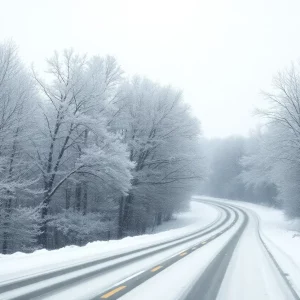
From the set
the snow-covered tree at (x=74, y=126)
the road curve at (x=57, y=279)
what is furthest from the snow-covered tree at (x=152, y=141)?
the road curve at (x=57, y=279)

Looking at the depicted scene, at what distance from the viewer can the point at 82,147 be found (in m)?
21.5

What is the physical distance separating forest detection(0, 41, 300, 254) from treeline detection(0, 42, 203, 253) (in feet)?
0.24

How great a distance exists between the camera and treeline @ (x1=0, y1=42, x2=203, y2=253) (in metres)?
17.0

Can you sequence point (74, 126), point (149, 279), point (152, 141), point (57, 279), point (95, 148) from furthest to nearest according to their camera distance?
point (152, 141)
point (74, 126)
point (95, 148)
point (149, 279)
point (57, 279)

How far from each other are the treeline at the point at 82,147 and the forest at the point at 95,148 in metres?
0.07

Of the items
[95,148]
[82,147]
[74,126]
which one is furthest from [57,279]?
[82,147]

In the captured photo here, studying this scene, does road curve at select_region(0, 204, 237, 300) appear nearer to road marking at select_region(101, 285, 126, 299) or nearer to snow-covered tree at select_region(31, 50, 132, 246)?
road marking at select_region(101, 285, 126, 299)

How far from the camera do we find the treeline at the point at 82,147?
16953 mm

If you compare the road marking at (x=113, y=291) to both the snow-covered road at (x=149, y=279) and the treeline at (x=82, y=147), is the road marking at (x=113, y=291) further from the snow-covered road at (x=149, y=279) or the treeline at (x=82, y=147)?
the treeline at (x=82, y=147)

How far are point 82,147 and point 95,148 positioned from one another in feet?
8.99

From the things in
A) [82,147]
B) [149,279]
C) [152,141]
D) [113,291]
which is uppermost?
[152,141]

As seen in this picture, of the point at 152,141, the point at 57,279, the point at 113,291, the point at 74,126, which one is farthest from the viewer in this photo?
the point at 152,141

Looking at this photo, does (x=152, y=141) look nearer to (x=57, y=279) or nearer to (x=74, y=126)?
(x=74, y=126)

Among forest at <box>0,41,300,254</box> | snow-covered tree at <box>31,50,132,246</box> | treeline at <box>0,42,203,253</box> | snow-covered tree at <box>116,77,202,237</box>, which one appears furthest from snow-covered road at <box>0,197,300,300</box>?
snow-covered tree at <box>116,77,202,237</box>
